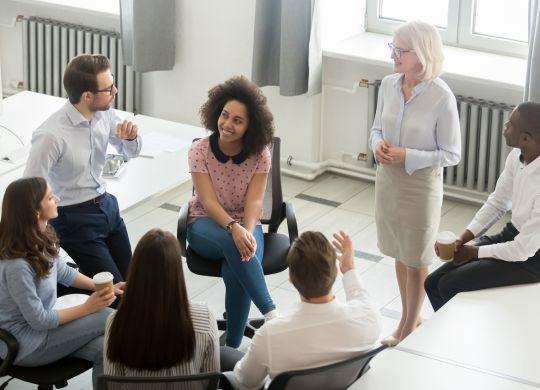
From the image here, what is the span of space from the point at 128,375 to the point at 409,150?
1685 millimetres

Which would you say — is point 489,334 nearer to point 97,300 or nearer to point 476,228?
point 476,228

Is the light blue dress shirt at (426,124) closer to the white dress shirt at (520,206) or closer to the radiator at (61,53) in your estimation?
the white dress shirt at (520,206)

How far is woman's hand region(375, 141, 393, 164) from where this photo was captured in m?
4.03

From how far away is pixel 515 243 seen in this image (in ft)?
12.0

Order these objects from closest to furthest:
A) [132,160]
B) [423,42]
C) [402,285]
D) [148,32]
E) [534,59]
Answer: [423,42], [402,285], [132,160], [534,59], [148,32]

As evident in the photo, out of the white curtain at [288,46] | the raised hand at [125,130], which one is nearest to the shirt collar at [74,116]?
the raised hand at [125,130]

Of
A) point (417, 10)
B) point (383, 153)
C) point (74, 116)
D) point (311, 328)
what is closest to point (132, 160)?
point (74, 116)

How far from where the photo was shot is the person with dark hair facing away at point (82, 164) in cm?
388

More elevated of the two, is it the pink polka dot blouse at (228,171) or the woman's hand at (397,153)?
the woman's hand at (397,153)

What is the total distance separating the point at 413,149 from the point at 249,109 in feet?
2.32

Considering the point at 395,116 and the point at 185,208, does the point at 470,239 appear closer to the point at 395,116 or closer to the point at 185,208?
the point at 395,116

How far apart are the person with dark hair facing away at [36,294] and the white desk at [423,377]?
929mm

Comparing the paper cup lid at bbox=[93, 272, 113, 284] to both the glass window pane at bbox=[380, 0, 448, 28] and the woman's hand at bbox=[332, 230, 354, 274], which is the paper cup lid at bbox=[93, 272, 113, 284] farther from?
the glass window pane at bbox=[380, 0, 448, 28]

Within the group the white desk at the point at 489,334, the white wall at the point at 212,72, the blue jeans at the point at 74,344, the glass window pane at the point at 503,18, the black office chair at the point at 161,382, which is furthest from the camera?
the white wall at the point at 212,72
